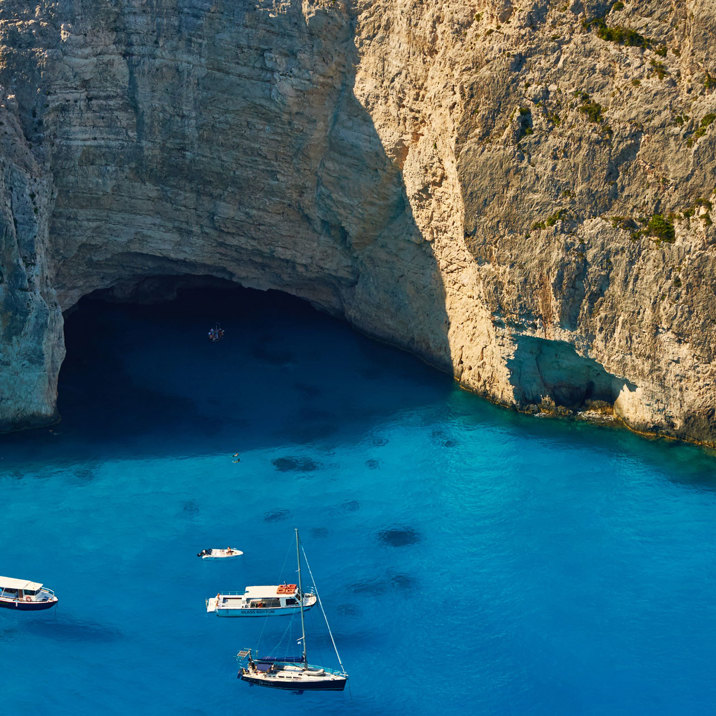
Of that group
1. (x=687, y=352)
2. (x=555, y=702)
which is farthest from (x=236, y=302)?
(x=555, y=702)

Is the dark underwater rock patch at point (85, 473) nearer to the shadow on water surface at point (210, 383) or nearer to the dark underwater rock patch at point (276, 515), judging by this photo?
the shadow on water surface at point (210, 383)

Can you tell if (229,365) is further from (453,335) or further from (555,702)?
(555,702)

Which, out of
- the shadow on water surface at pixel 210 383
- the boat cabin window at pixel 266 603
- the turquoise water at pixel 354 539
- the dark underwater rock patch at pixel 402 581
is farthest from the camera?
the shadow on water surface at pixel 210 383

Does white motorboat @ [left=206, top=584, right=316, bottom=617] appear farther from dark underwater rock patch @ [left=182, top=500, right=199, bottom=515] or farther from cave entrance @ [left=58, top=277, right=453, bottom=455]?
cave entrance @ [left=58, top=277, right=453, bottom=455]

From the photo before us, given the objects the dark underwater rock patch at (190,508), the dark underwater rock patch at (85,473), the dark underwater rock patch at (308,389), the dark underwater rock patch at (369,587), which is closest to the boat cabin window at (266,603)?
the dark underwater rock patch at (369,587)

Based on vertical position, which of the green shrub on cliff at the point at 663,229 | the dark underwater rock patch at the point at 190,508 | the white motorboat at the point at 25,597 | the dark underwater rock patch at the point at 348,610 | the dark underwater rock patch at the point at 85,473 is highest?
the green shrub on cliff at the point at 663,229

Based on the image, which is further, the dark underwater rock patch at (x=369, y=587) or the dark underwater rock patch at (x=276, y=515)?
the dark underwater rock patch at (x=276, y=515)
